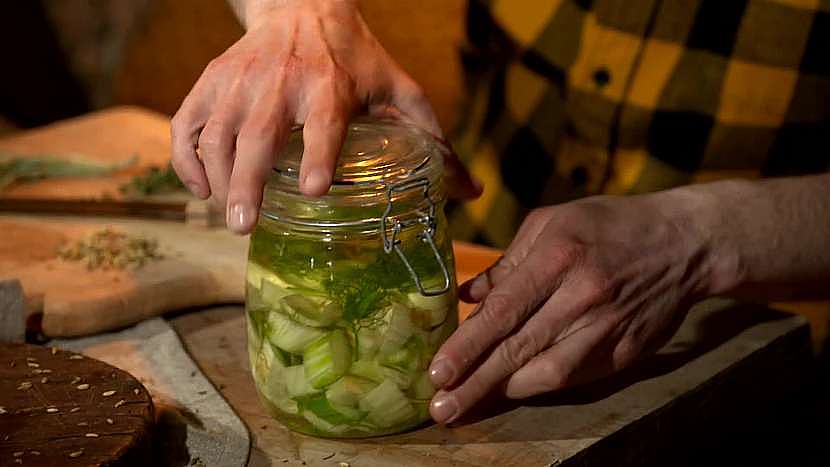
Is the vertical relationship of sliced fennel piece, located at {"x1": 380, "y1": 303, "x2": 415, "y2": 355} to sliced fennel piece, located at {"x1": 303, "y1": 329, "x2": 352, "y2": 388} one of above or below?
above

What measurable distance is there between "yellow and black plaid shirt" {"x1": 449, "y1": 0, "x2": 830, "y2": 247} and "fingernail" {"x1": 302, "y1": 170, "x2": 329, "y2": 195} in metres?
0.74

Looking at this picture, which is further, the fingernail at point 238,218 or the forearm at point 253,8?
the forearm at point 253,8

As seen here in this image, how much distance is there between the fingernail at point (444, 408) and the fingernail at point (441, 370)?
0.09ft

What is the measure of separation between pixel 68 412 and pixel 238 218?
226 millimetres

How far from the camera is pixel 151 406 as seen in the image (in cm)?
99

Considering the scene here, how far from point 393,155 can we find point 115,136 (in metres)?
1.00

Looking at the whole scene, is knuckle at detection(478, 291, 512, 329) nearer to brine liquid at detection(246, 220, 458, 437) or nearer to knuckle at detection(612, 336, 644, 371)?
brine liquid at detection(246, 220, 458, 437)

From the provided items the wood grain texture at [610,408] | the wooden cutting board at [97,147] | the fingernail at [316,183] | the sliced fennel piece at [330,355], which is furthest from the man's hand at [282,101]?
the wooden cutting board at [97,147]

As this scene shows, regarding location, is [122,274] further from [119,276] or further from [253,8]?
[253,8]

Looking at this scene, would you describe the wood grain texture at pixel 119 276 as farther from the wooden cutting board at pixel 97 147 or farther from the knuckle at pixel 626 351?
the knuckle at pixel 626 351

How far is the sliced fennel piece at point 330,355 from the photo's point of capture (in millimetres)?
972

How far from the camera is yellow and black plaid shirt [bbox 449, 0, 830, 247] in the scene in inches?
59.1

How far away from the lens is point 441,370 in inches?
39.7

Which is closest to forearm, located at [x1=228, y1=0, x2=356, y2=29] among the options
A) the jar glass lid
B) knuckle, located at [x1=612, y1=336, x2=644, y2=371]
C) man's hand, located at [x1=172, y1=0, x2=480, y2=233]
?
man's hand, located at [x1=172, y1=0, x2=480, y2=233]
